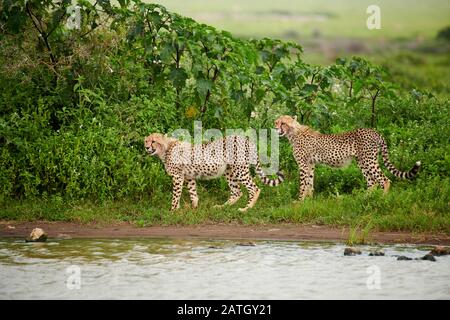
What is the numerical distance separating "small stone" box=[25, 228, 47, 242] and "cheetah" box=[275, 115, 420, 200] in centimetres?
332

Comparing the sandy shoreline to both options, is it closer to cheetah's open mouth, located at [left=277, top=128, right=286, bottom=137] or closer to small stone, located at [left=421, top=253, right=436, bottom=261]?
small stone, located at [left=421, top=253, right=436, bottom=261]

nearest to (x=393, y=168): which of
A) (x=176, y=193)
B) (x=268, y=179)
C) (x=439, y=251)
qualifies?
(x=268, y=179)

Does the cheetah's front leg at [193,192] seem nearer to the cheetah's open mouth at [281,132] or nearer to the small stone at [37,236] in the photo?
the cheetah's open mouth at [281,132]

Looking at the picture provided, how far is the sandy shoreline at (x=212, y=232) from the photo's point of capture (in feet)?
34.4

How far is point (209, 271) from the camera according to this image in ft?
30.2

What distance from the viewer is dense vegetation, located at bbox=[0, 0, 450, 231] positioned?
1162 cm

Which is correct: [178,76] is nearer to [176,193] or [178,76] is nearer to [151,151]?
[151,151]

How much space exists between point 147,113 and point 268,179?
190cm

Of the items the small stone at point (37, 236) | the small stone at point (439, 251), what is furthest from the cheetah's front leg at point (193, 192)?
the small stone at point (439, 251)

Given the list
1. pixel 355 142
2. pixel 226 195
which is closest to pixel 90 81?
pixel 226 195

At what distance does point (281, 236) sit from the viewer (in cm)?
1072

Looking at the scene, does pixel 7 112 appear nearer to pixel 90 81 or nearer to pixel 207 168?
pixel 90 81

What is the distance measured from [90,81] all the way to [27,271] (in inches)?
165

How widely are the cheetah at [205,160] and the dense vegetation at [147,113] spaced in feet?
0.77
